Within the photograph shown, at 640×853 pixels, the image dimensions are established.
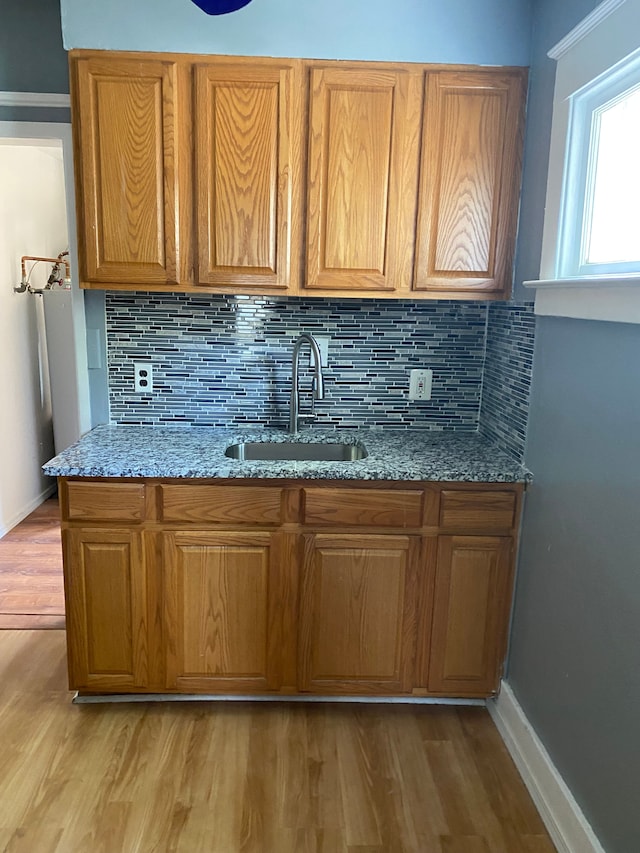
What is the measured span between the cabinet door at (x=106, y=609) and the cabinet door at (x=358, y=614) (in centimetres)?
54

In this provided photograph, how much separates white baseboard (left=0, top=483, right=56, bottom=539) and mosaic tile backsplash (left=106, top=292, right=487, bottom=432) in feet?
5.30

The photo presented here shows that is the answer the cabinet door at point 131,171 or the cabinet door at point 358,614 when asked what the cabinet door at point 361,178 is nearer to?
the cabinet door at point 131,171

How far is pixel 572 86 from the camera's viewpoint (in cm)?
173

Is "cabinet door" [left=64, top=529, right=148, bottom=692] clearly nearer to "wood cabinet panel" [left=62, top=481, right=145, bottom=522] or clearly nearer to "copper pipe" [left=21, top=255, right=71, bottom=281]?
"wood cabinet panel" [left=62, top=481, right=145, bottom=522]

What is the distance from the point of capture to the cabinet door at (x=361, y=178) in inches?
79.2

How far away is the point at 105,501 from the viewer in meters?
1.98

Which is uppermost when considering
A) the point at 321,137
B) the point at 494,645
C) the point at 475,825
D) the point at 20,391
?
the point at 321,137

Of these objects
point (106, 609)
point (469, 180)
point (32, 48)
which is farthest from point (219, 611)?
point (32, 48)

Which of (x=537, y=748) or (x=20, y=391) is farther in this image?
(x=20, y=391)

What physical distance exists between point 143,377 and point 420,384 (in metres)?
1.09

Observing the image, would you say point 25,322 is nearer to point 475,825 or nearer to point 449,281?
point 449,281

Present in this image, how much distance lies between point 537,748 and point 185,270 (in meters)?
1.86

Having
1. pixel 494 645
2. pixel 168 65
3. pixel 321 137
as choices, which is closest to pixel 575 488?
pixel 494 645

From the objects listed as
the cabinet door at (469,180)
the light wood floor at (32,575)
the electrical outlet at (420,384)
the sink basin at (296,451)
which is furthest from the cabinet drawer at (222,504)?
the light wood floor at (32,575)
